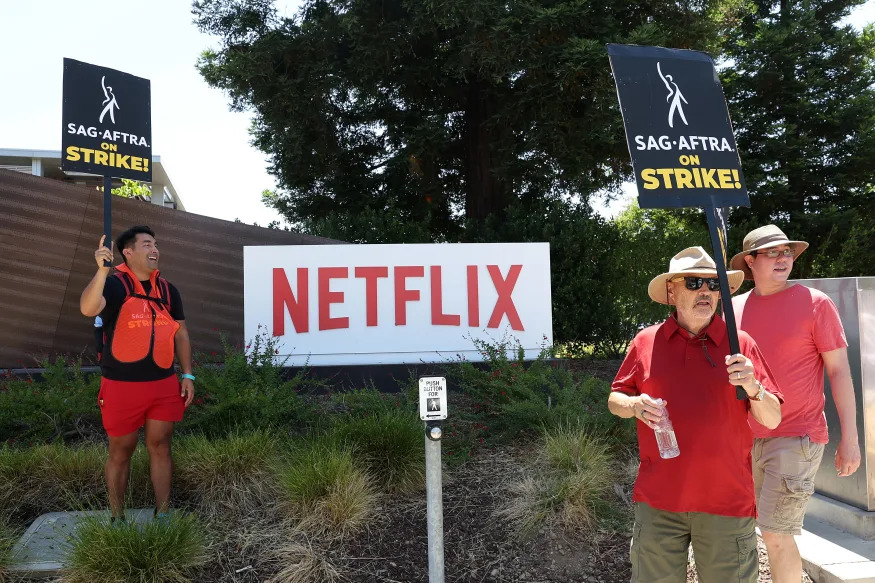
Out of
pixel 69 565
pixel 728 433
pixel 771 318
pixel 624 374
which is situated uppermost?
pixel 771 318

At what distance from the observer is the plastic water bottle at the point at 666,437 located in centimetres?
274

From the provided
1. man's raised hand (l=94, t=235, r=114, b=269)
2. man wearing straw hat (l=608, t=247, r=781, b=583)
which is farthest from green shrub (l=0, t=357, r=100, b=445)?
man wearing straw hat (l=608, t=247, r=781, b=583)

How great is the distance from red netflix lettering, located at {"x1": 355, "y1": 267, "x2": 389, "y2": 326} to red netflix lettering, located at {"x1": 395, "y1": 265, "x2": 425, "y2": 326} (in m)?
0.16

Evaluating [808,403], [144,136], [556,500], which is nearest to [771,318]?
[808,403]

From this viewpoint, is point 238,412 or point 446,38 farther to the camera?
→ point 446,38

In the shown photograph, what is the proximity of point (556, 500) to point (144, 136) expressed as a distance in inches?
176

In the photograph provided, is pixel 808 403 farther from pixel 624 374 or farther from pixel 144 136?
pixel 144 136

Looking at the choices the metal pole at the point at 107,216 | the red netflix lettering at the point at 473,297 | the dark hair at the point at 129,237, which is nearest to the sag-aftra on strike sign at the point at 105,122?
the metal pole at the point at 107,216

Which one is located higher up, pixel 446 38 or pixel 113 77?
pixel 446 38

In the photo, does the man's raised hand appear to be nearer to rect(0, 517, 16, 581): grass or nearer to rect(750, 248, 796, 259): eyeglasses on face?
rect(0, 517, 16, 581): grass

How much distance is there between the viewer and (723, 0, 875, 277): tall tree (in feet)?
44.3

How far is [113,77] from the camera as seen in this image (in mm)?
5898

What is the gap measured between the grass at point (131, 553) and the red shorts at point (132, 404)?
1.95 feet

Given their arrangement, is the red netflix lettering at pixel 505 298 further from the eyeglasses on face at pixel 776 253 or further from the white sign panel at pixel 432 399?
the white sign panel at pixel 432 399
